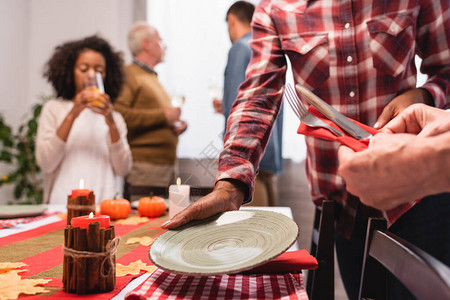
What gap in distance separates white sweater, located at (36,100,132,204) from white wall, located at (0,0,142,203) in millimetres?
1643

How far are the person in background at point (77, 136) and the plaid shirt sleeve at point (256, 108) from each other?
1.09 m

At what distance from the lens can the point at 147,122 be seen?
2.74 meters

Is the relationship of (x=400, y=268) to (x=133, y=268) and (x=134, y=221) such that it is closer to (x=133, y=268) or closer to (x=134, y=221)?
(x=133, y=268)

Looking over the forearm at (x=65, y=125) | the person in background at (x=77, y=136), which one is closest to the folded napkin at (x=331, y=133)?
the person in background at (x=77, y=136)

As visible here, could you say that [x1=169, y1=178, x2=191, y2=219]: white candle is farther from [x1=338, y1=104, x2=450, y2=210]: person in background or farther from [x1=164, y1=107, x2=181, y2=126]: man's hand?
[x1=164, y1=107, x2=181, y2=126]: man's hand

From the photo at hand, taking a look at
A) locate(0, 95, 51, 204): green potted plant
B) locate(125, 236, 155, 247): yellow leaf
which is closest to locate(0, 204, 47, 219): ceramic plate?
locate(125, 236, 155, 247): yellow leaf

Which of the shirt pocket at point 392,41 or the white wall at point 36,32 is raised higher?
the white wall at point 36,32

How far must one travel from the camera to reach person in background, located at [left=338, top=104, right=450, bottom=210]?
440 mm

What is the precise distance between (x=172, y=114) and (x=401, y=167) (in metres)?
2.40

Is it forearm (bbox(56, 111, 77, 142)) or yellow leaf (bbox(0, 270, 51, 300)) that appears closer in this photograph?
yellow leaf (bbox(0, 270, 51, 300))

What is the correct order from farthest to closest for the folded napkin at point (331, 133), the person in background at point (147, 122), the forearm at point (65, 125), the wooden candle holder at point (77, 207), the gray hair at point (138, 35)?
the gray hair at point (138, 35)
the person in background at point (147, 122)
the forearm at point (65, 125)
the wooden candle holder at point (77, 207)
the folded napkin at point (331, 133)

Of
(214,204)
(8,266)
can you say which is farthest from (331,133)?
(8,266)

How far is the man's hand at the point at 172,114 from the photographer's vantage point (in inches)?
109

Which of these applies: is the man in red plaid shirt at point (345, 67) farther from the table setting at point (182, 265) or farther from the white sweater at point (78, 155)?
the white sweater at point (78, 155)
